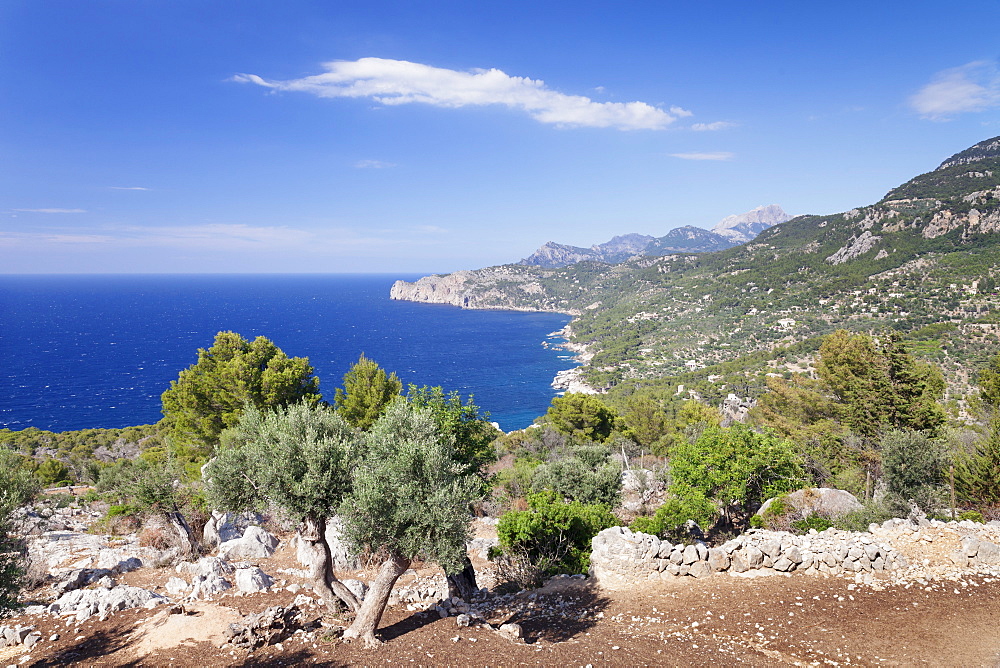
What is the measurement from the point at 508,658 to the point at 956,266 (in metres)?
97.9

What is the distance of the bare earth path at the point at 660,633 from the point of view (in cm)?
797

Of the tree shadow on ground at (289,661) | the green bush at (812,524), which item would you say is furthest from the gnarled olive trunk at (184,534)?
the green bush at (812,524)

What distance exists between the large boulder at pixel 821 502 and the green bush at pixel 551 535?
7547 millimetres

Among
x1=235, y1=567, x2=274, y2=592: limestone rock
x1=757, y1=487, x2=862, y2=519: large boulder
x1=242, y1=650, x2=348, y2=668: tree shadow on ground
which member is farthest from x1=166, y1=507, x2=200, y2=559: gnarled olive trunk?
x1=757, y1=487, x2=862, y2=519: large boulder

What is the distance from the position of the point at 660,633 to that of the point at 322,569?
22.9ft

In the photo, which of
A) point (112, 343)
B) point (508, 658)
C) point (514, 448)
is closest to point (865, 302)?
point (514, 448)

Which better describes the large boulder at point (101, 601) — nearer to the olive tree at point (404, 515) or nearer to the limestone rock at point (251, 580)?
the limestone rock at point (251, 580)

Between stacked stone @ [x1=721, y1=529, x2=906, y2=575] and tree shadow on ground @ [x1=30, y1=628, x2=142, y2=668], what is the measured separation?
12957 mm

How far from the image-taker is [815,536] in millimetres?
11648

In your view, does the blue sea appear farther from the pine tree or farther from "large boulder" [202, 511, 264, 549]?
"large boulder" [202, 511, 264, 549]

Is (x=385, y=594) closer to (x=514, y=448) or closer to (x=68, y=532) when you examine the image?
(x=68, y=532)

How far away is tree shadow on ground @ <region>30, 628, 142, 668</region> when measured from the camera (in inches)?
309

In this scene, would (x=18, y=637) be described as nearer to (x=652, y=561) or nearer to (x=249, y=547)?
(x=249, y=547)

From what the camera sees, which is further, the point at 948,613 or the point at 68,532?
the point at 68,532
